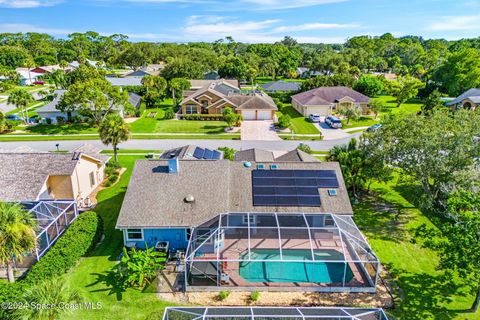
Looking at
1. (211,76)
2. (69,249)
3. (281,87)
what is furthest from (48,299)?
(211,76)

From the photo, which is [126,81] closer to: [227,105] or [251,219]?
[227,105]

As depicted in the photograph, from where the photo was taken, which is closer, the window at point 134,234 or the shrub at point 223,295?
the shrub at point 223,295

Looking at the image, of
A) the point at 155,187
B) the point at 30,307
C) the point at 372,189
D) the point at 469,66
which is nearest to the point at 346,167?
the point at 372,189

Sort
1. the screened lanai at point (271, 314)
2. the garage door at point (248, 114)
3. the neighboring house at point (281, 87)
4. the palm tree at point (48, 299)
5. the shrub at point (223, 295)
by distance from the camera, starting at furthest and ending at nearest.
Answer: the neighboring house at point (281, 87) < the garage door at point (248, 114) < the shrub at point (223, 295) < the screened lanai at point (271, 314) < the palm tree at point (48, 299)

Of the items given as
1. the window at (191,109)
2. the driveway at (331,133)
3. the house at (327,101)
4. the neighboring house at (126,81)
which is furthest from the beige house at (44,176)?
the neighboring house at (126,81)

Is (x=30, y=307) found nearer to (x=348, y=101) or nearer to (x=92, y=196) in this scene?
(x=92, y=196)

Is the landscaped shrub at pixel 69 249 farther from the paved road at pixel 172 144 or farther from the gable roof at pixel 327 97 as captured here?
the gable roof at pixel 327 97
